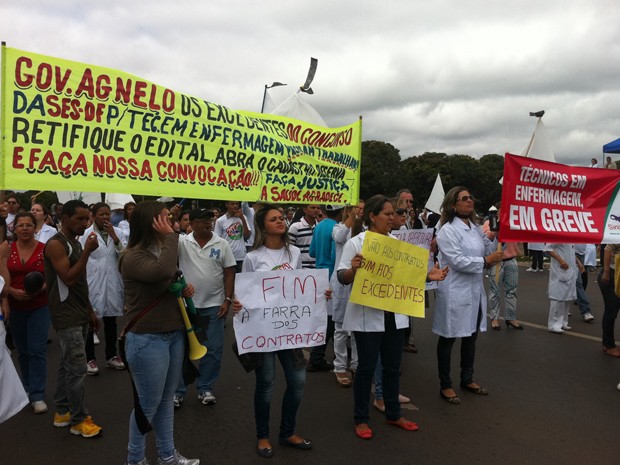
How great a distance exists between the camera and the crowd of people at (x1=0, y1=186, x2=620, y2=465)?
3.12 meters

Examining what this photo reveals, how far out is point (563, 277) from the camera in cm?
735

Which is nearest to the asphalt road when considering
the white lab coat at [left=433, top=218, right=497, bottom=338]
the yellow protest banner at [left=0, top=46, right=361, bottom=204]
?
the white lab coat at [left=433, top=218, right=497, bottom=338]

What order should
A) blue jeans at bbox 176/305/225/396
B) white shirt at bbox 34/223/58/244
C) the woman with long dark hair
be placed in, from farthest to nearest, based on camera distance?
white shirt at bbox 34/223/58/244 < blue jeans at bbox 176/305/225/396 < the woman with long dark hair

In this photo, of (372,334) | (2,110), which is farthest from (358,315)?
(2,110)

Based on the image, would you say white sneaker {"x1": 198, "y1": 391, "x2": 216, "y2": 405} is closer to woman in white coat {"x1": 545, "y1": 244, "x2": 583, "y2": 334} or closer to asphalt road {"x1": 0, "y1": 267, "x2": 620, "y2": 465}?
asphalt road {"x1": 0, "y1": 267, "x2": 620, "y2": 465}

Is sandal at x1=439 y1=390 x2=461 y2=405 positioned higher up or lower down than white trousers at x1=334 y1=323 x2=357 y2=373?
lower down

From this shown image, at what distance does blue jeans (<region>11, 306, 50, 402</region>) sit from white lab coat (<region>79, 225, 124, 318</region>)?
1234mm

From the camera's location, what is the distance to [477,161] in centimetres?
6072

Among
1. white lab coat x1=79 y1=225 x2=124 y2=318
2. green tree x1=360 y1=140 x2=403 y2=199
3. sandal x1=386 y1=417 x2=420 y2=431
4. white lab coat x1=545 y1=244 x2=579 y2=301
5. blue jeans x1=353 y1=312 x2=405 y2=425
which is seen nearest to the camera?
blue jeans x1=353 y1=312 x2=405 y2=425

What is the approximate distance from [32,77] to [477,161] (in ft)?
205

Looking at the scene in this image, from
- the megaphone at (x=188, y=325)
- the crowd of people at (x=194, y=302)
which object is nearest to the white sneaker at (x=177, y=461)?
the crowd of people at (x=194, y=302)

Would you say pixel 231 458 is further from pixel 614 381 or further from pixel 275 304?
pixel 614 381

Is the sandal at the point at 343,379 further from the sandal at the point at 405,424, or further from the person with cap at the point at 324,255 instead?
the sandal at the point at 405,424

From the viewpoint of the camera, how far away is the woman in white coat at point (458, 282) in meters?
4.65
